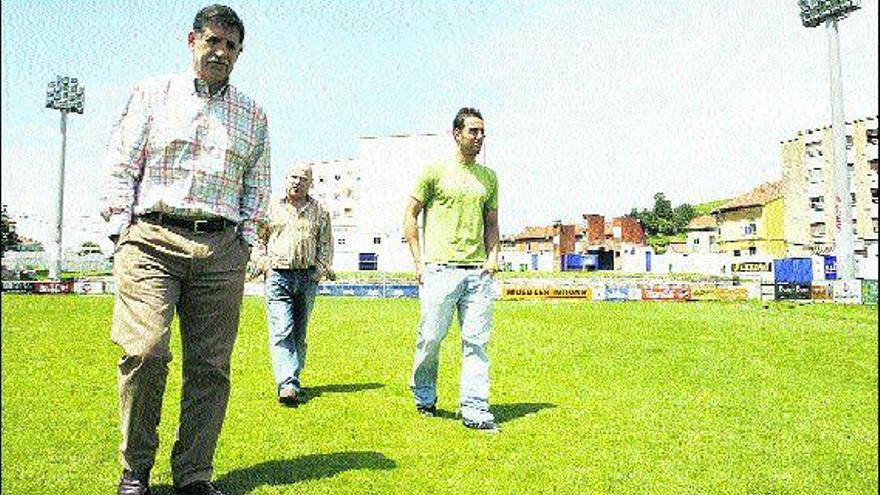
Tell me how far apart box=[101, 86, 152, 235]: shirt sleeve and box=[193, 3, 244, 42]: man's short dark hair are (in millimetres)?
432

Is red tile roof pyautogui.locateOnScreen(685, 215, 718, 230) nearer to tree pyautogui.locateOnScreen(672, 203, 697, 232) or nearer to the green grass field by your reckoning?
tree pyautogui.locateOnScreen(672, 203, 697, 232)

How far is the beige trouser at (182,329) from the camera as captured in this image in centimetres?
369

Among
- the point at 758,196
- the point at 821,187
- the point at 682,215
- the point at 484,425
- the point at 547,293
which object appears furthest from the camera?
the point at 682,215

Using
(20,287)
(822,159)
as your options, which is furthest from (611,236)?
(20,287)

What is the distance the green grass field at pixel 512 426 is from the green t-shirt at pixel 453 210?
1310mm

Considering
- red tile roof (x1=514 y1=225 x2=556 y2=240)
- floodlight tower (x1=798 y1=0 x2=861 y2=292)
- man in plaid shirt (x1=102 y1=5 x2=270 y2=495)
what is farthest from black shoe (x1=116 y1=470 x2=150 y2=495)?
red tile roof (x1=514 y1=225 x2=556 y2=240)

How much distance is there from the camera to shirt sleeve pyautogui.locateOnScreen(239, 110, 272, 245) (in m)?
4.15

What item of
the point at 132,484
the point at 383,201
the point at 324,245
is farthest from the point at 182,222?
the point at 383,201

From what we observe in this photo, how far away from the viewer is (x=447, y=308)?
6.08 meters

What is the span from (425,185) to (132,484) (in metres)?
3.18

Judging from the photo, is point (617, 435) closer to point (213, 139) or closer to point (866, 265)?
point (213, 139)

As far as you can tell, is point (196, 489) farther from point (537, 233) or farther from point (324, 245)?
point (537, 233)

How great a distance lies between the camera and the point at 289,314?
7180 millimetres

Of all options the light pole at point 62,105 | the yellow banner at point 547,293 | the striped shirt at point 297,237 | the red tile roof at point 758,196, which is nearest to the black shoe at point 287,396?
the striped shirt at point 297,237
